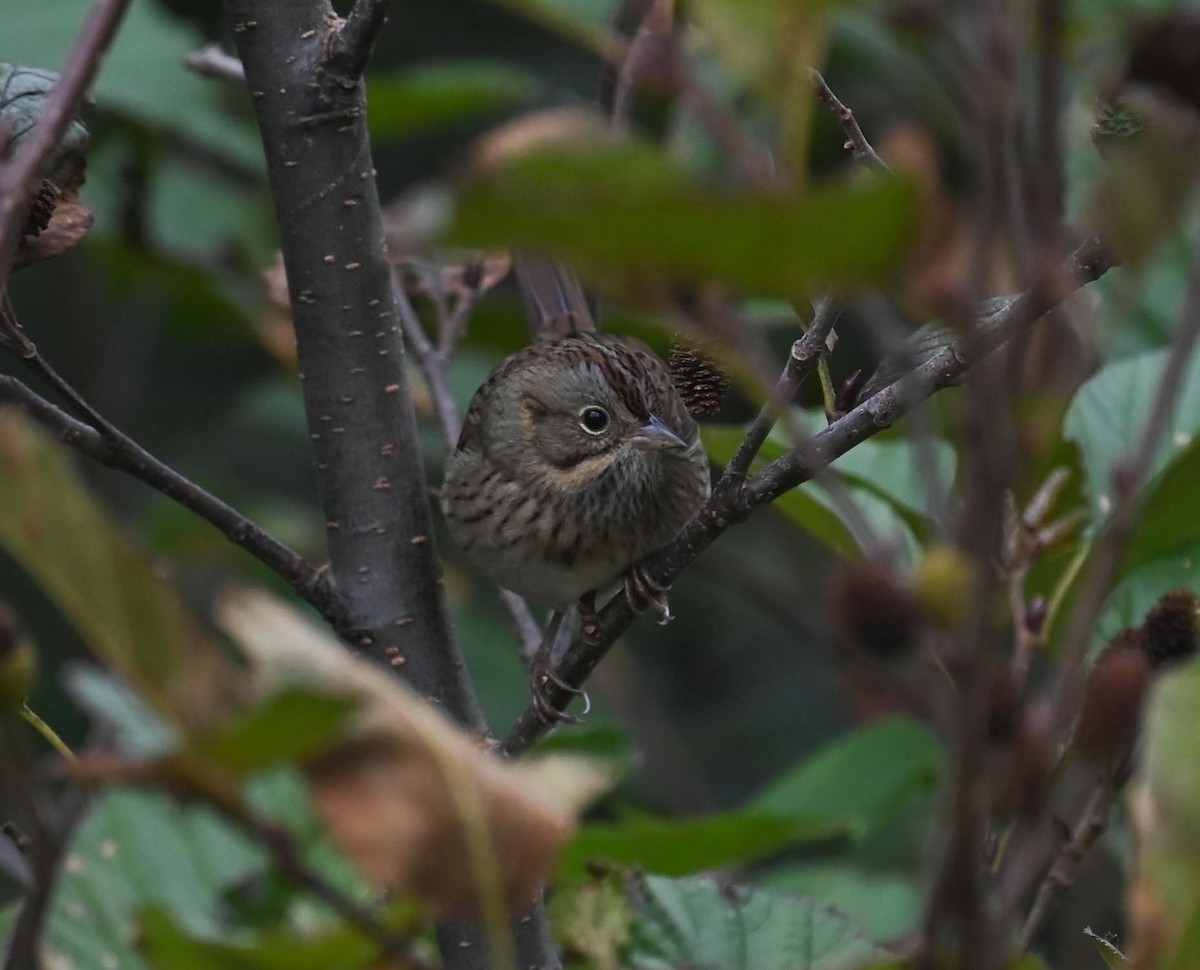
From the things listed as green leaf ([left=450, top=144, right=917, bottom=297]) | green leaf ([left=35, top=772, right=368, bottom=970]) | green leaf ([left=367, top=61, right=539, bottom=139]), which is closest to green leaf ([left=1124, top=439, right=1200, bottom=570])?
green leaf ([left=35, top=772, right=368, bottom=970])

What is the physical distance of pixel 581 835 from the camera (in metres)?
1.89

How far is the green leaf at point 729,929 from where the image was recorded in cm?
171

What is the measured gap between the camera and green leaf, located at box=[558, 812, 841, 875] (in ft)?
6.28

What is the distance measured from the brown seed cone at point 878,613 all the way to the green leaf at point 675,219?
19 centimetres

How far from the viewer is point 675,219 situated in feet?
2.29

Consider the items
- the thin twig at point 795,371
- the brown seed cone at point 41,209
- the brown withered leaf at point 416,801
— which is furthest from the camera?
the brown seed cone at point 41,209

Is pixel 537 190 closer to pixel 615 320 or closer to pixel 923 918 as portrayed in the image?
pixel 923 918

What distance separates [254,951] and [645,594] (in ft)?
4.06

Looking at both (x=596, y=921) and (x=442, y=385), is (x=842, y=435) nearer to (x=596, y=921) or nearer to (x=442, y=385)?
(x=596, y=921)

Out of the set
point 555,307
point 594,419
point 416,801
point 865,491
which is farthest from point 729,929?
point 555,307

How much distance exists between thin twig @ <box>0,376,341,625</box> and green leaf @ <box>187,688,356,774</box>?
0.87 m

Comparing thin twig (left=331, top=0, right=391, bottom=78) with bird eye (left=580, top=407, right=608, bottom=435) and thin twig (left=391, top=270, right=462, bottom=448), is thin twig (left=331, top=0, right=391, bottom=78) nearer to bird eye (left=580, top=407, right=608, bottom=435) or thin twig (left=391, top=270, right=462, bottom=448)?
thin twig (left=391, top=270, right=462, bottom=448)

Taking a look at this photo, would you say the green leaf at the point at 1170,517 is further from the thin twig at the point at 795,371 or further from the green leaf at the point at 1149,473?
the thin twig at the point at 795,371

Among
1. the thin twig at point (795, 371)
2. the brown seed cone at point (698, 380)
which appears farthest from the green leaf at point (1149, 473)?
the thin twig at point (795, 371)
